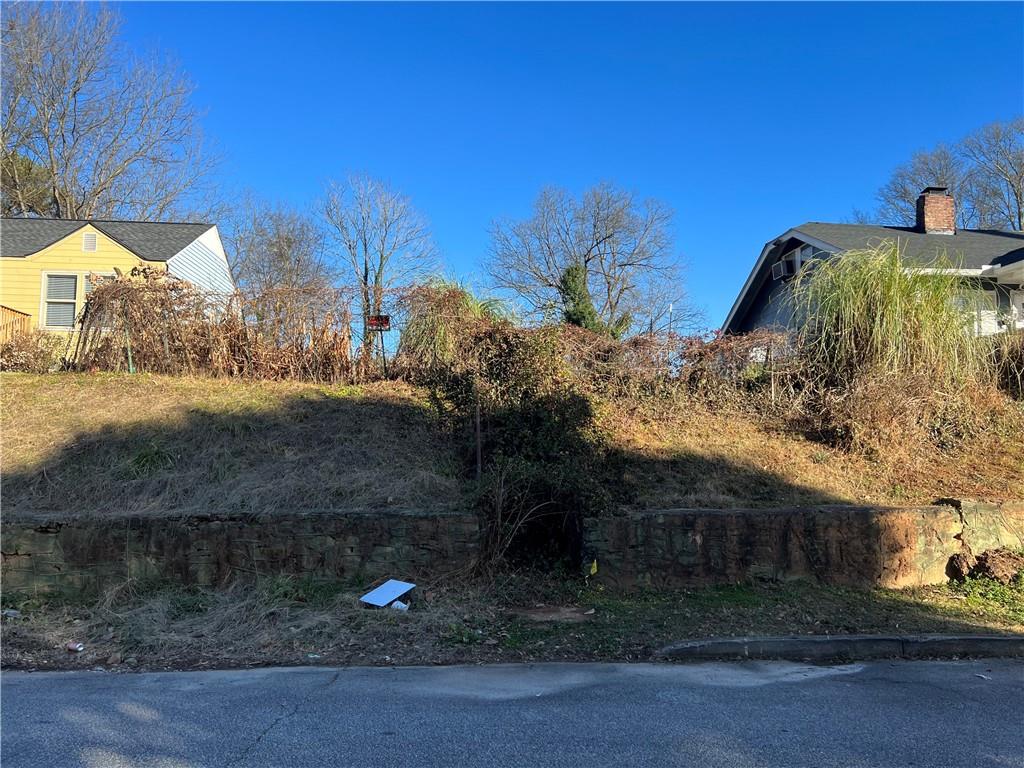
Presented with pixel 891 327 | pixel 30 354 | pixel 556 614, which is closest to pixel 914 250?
pixel 891 327

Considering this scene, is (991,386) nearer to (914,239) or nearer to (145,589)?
(914,239)

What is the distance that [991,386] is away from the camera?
10820 mm

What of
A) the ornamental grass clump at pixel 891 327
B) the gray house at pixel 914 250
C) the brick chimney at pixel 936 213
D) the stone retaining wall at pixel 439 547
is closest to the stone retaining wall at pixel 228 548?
the stone retaining wall at pixel 439 547

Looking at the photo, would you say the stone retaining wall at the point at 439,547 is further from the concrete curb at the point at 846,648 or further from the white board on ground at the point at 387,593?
the concrete curb at the point at 846,648

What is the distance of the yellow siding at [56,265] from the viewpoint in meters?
18.2

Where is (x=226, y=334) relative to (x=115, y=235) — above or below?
below

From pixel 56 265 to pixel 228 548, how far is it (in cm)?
1562

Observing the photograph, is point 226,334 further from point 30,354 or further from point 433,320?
point 30,354

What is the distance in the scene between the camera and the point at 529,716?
14.8 ft

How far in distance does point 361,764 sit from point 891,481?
803 centimetres

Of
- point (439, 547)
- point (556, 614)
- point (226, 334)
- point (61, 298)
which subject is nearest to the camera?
point (556, 614)

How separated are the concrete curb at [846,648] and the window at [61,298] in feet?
61.6

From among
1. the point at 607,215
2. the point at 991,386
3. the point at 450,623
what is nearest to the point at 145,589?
the point at 450,623

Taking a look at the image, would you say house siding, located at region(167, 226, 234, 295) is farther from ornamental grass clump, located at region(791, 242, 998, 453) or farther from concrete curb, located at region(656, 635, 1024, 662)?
concrete curb, located at region(656, 635, 1024, 662)
